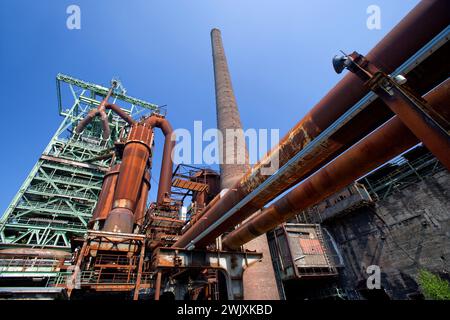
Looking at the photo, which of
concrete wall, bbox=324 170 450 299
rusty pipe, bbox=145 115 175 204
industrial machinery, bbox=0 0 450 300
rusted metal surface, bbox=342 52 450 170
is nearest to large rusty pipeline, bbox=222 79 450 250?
industrial machinery, bbox=0 0 450 300

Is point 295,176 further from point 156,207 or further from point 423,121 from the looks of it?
point 156,207

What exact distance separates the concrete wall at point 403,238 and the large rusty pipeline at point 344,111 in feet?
44.1

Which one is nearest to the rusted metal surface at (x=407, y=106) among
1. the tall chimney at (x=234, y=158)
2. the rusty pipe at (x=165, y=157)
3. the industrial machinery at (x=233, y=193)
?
the industrial machinery at (x=233, y=193)

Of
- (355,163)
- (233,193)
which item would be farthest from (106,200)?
(355,163)

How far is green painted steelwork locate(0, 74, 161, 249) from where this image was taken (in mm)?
22020

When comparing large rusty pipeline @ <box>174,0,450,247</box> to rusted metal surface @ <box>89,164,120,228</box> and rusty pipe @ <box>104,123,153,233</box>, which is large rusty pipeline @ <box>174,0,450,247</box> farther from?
rusted metal surface @ <box>89,164,120,228</box>

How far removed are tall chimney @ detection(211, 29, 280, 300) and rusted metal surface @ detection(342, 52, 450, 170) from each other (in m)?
8.82

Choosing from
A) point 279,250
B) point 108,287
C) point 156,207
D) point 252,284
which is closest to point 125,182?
point 156,207

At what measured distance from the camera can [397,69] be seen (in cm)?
300

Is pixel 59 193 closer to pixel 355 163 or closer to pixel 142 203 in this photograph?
pixel 142 203

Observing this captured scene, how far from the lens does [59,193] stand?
989 inches

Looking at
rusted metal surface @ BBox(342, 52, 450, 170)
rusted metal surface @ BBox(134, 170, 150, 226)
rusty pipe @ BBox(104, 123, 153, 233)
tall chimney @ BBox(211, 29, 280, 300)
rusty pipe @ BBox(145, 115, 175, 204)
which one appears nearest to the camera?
rusted metal surface @ BBox(342, 52, 450, 170)

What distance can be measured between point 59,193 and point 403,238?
32293 millimetres
